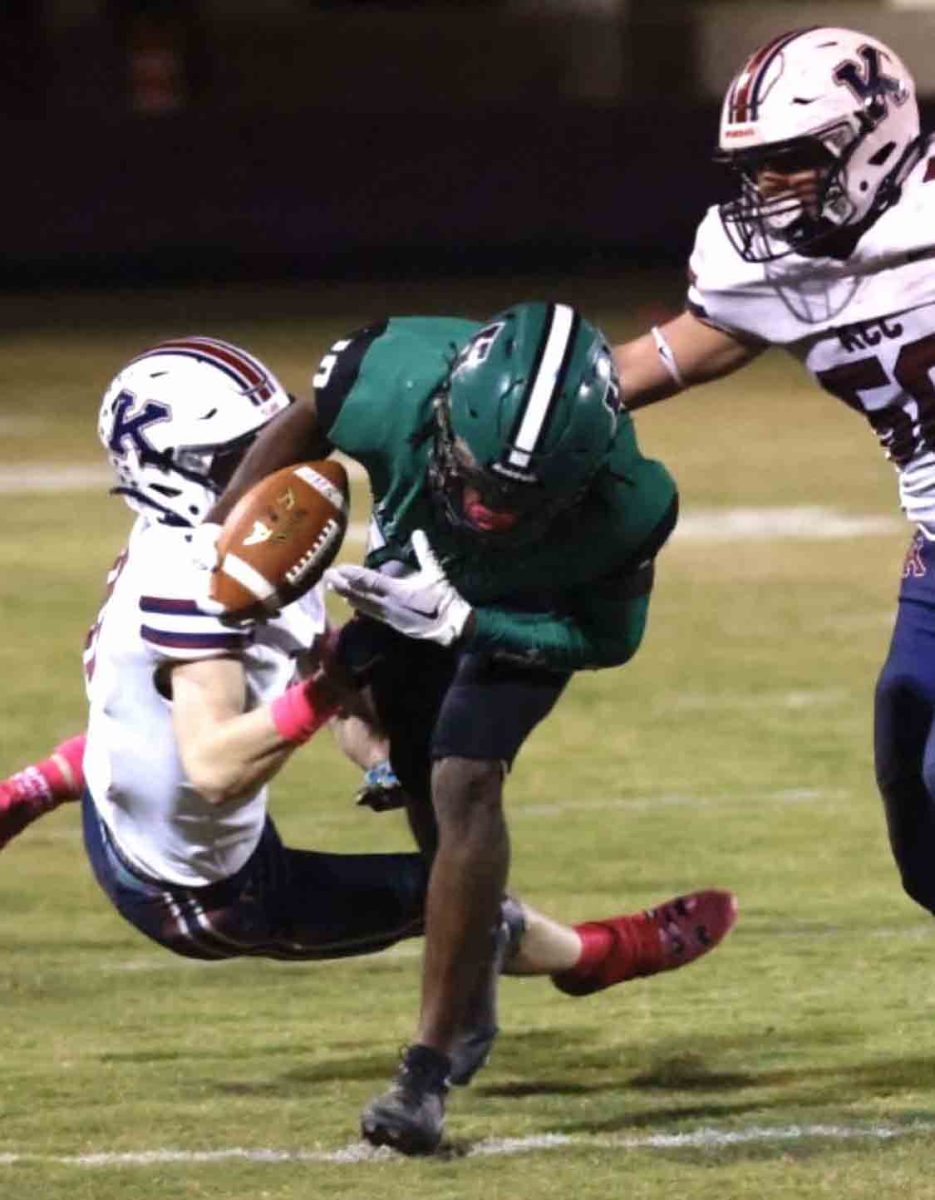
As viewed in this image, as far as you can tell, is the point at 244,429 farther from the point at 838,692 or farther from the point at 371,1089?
the point at 838,692

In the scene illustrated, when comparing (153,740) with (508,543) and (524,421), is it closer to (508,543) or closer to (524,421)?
(508,543)

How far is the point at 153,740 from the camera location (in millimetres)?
4449

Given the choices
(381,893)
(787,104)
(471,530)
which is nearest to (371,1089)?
(381,893)

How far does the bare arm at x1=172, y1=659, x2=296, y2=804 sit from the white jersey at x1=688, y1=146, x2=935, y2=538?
941mm

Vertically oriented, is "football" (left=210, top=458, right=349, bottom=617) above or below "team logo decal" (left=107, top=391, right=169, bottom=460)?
above

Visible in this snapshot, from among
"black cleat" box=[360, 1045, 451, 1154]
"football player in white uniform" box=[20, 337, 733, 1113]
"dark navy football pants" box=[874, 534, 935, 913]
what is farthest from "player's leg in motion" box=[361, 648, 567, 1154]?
"dark navy football pants" box=[874, 534, 935, 913]

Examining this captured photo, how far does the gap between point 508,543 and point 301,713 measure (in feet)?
1.22

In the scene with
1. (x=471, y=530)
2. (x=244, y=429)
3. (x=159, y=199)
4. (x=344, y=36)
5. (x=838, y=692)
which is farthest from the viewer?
(x=344, y=36)

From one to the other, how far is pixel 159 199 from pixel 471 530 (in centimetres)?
1544

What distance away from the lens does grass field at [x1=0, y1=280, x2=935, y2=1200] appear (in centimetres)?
414

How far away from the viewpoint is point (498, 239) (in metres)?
19.9

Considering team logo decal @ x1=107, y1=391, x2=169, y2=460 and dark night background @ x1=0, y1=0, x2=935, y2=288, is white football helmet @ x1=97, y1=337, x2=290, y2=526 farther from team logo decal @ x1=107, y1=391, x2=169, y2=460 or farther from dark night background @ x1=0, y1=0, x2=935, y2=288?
dark night background @ x1=0, y1=0, x2=935, y2=288

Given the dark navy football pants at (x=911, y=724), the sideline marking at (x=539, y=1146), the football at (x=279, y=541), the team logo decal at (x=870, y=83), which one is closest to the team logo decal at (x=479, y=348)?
the football at (x=279, y=541)

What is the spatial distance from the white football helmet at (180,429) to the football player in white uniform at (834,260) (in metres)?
0.60
